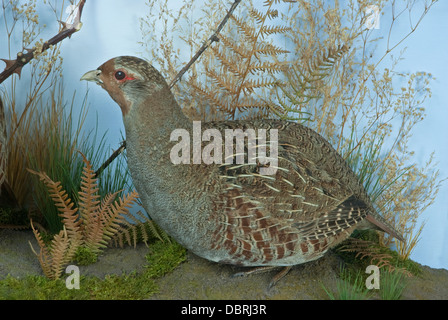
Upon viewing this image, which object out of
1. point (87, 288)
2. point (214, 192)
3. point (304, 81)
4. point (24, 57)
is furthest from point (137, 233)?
point (304, 81)

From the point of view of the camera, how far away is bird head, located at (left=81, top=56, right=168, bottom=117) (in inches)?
98.7

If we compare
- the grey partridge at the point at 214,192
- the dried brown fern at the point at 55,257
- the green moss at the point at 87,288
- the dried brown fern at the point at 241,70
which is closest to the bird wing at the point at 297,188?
the grey partridge at the point at 214,192

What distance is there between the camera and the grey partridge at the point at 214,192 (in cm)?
252

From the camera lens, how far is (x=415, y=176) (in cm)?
357

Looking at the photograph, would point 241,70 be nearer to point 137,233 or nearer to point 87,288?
point 137,233

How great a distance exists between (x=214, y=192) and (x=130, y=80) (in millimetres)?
743

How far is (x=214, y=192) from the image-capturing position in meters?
2.55

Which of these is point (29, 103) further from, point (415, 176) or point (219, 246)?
point (415, 176)

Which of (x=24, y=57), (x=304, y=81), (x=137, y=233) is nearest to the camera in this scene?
(x=24, y=57)

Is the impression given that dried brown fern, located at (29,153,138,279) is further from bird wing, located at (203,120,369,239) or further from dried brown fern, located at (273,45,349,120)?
dried brown fern, located at (273,45,349,120)

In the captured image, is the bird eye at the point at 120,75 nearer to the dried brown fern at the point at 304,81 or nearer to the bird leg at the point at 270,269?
the dried brown fern at the point at 304,81

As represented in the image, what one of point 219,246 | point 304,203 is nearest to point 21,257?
point 219,246

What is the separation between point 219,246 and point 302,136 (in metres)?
0.85

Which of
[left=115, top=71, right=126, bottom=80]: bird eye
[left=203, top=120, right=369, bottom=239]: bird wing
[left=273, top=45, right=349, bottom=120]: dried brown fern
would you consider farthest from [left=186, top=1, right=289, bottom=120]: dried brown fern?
[left=115, top=71, right=126, bottom=80]: bird eye
